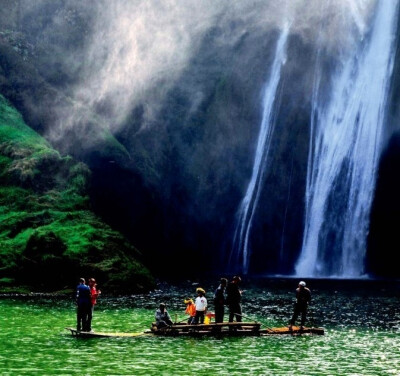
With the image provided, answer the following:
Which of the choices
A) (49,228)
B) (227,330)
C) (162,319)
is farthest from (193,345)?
(49,228)

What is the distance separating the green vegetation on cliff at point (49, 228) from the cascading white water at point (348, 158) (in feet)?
67.8

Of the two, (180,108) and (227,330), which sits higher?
(180,108)

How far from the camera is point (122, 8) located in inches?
3337

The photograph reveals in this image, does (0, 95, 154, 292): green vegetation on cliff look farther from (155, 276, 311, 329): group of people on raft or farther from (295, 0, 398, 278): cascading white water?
(155, 276, 311, 329): group of people on raft

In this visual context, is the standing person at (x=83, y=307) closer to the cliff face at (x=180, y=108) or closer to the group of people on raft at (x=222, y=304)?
the group of people on raft at (x=222, y=304)

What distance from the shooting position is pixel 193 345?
2583 centimetres

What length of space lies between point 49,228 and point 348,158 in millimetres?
31466

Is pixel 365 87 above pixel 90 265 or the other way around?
above

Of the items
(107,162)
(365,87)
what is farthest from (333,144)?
(107,162)

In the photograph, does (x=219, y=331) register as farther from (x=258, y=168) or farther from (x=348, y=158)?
(x=258, y=168)

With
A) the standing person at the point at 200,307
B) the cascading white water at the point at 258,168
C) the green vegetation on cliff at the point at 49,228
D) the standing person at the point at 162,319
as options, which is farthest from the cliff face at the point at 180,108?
the standing person at the point at 162,319

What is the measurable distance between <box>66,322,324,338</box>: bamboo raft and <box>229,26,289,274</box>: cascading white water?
4413 cm

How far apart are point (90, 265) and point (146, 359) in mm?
28943

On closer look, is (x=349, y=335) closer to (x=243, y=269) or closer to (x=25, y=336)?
(x=25, y=336)
